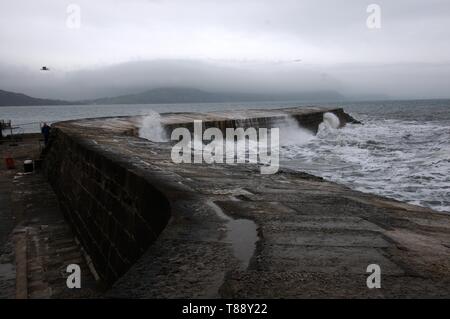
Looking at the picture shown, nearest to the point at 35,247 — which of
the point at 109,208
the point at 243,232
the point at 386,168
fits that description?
the point at 109,208

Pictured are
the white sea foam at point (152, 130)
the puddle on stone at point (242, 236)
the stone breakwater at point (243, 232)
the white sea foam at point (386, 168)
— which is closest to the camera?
the stone breakwater at point (243, 232)

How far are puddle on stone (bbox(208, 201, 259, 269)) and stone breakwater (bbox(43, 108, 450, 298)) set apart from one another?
0.02 metres

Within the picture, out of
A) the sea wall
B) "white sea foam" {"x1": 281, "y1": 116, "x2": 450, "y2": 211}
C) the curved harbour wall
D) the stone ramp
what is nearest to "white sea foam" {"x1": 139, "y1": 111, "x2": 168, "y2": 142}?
"white sea foam" {"x1": 281, "y1": 116, "x2": 450, "y2": 211}

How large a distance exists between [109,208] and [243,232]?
2.87 meters

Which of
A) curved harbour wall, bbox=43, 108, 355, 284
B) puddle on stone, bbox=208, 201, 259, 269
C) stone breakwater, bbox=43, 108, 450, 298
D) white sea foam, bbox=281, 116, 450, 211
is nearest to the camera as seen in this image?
stone breakwater, bbox=43, 108, 450, 298

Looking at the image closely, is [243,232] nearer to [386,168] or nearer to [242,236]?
[242,236]

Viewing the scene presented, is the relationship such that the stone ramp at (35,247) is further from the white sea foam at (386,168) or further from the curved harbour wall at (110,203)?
the white sea foam at (386,168)

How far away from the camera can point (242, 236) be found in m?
3.47

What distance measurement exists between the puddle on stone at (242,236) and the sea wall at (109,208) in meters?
0.62

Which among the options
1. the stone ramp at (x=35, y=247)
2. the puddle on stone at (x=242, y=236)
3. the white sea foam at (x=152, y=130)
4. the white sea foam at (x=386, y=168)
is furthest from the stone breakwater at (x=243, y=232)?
the white sea foam at (x=152, y=130)

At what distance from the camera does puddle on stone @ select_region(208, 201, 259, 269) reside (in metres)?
3.02

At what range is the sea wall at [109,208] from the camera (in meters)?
4.42

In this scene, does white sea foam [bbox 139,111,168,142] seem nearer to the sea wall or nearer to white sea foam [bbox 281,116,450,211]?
white sea foam [bbox 281,116,450,211]
